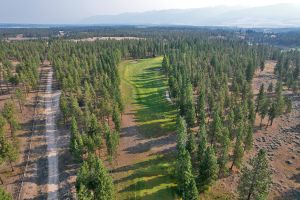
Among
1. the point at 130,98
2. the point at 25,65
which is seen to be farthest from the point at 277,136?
the point at 25,65

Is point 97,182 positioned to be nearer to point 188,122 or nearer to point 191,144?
point 191,144

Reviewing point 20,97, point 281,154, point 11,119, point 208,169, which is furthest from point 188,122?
point 20,97

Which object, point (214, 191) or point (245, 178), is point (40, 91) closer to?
point (214, 191)

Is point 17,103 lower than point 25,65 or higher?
lower

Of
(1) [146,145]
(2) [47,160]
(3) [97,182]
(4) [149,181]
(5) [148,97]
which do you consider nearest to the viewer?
(3) [97,182]

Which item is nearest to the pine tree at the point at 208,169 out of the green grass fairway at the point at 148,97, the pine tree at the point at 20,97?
the green grass fairway at the point at 148,97

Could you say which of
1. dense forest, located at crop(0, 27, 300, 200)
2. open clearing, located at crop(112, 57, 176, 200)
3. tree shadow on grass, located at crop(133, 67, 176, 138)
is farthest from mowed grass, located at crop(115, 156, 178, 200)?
tree shadow on grass, located at crop(133, 67, 176, 138)
